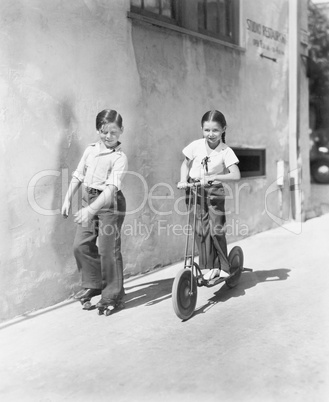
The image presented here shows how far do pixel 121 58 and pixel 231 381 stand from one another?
3.59 metres

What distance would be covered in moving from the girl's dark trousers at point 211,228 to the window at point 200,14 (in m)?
2.29

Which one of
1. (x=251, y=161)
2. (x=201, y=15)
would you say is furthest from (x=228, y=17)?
(x=251, y=161)

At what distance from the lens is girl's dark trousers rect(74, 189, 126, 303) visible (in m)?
4.66

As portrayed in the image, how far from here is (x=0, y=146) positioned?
4430 mm

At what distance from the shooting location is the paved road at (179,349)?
322 centimetres

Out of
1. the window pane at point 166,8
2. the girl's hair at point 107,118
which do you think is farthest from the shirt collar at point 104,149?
the window pane at point 166,8

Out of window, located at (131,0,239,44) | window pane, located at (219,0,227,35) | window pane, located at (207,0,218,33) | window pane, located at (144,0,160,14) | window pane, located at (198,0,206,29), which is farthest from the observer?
window pane, located at (219,0,227,35)

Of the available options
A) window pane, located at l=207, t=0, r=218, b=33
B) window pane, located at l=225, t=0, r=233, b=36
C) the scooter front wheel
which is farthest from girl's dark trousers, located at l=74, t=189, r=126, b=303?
window pane, located at l=225, t=0, r=233, b=36

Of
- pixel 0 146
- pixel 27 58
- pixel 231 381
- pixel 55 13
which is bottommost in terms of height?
pixel 231 381

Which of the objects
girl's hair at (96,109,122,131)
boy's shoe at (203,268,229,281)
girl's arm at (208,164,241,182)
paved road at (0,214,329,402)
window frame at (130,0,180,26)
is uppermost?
window frame at (130,0,180,26)

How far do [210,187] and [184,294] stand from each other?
1.05m

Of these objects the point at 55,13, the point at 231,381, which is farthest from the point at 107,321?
the point at 55,13

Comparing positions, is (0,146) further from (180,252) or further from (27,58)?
(180,252)

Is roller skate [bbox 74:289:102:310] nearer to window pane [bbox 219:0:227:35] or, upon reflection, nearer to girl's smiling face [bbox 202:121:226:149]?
girl's smiling face [bbox 202:121:226:149]
